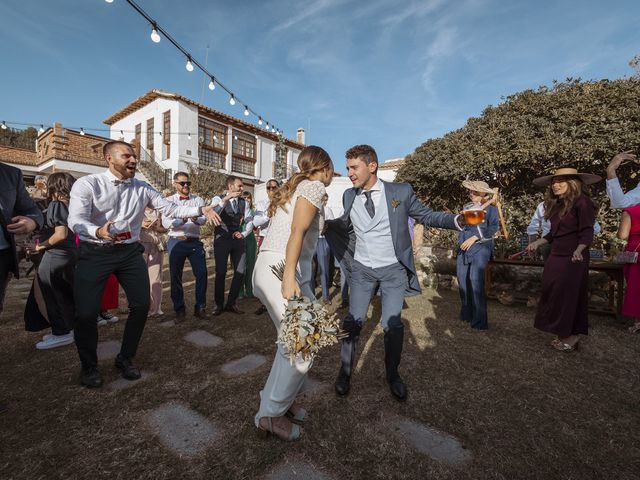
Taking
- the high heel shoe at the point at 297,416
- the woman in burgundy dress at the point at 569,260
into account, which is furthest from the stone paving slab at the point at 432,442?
the woman in burgundy dress at the point at 569,260

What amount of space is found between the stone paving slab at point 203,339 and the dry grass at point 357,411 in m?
0.14

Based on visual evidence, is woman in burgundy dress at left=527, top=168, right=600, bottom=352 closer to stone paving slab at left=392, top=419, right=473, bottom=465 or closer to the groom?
the groom

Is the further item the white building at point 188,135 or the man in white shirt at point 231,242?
the white building at point 188,135

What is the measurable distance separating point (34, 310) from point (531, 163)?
10075mm

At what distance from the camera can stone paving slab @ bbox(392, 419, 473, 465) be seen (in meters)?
2.07

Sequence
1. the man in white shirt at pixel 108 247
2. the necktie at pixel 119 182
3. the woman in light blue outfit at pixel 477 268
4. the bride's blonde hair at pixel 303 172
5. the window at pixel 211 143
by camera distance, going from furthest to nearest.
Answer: the window at pixel 211 143
the woman in light blue outfit at pixel 477 268
the necktie at pixel 119 182
the man in white shirt at pixel 108 247
the bride's blonde hair at pixel 303 172

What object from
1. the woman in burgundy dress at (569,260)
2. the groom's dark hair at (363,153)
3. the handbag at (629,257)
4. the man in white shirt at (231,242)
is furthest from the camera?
the man in white shirt at (231,242)

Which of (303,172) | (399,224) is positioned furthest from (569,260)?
(303,172)

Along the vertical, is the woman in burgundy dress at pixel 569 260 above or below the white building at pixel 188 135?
below

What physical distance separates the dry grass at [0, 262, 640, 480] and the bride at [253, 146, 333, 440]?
9.7 inches

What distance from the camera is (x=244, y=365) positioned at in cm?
339

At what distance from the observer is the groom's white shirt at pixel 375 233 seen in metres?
2.96

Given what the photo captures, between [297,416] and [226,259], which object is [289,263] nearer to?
[297,416]

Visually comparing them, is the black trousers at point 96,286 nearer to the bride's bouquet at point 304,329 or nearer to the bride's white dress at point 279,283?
the bride's white dress at point 279,283
